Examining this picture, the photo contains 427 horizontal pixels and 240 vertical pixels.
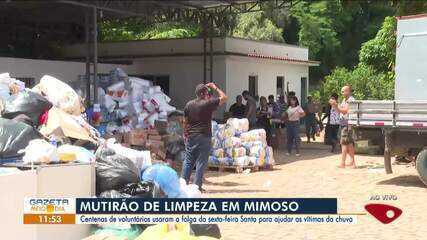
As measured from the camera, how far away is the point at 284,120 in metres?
16.0

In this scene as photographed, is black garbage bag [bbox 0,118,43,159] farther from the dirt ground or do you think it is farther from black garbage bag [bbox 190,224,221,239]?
the dirt ground

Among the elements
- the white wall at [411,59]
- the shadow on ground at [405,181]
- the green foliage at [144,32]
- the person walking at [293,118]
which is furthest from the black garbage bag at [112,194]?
the green foliage at [144,32]

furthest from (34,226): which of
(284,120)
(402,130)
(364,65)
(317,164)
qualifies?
(364,65)

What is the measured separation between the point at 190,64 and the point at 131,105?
634 cm

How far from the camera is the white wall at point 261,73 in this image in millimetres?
19547

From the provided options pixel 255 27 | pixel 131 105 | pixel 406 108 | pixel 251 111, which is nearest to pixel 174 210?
pixel 406 108

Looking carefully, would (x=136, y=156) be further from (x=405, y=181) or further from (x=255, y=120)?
(x=255, y=120)

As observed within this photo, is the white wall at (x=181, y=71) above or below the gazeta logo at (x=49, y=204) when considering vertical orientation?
above

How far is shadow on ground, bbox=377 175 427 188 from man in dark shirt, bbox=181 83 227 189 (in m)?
3.66

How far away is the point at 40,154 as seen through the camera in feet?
17.8

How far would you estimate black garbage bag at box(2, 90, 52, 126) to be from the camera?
Answer: 23.5 feet

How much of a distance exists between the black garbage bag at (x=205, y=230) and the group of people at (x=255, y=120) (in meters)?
3.42

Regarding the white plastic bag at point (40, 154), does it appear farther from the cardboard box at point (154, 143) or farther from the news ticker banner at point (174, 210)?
the cardboard box at point (154, 143)

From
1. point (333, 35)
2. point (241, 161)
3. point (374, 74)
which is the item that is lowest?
point (241, 161)
